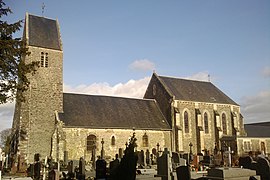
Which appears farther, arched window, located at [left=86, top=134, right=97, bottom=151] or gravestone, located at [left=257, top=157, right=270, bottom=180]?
arched window, located at [left=86, top=134, right=97, bottom=151]

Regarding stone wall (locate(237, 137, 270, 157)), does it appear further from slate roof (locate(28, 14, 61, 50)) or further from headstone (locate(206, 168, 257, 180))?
slate roof (locate(28, 14, 61, 50))

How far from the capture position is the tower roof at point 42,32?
28875 mm

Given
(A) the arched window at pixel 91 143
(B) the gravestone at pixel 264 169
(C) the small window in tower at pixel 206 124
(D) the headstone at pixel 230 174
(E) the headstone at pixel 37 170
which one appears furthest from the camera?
(C) the small window in tower at pixel 206 124

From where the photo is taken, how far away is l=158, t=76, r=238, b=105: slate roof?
116ft

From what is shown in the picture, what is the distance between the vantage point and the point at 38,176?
16297mm

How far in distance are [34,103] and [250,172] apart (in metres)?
22.4

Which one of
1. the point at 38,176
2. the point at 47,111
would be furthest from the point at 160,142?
the point at 38,176

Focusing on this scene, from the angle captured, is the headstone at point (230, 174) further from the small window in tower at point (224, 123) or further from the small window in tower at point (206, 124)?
the small window in tower at point (224, 123)

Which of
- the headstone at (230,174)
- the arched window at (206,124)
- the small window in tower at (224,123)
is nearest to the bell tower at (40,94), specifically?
the arched window at (206,124)

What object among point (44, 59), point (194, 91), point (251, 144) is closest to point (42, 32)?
point (44, 59)

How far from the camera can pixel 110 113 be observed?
30.3 meters

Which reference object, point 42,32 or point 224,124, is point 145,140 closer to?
point 224,124

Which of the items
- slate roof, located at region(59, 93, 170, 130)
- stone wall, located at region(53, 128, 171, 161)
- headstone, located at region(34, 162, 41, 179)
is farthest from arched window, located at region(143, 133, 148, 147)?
headstone, located at region(34, 162, 41, 179)

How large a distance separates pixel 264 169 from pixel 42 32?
26.8 metres
